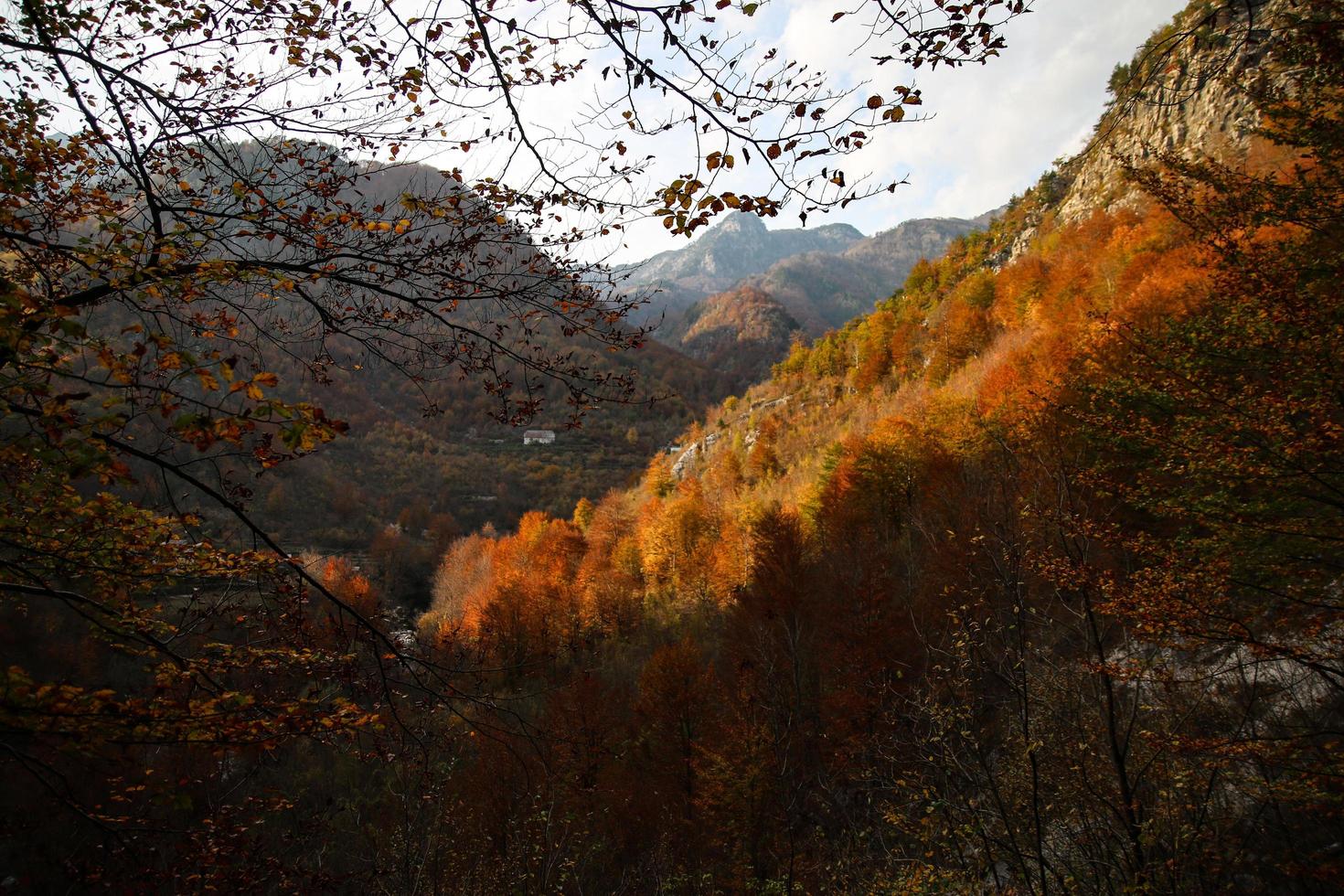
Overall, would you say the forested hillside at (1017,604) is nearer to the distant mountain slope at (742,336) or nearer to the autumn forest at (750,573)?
the autumn forest at (750,573)

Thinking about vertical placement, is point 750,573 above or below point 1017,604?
below

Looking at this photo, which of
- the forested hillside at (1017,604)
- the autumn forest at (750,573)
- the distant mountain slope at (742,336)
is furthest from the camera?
the distant mountain slope at (742,336)

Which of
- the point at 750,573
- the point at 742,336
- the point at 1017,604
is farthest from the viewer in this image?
the point at 742,336

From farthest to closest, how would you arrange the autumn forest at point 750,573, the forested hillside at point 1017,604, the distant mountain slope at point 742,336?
the distant mountain slope at point 742,336
the forested hillside at point 1017,604
the autumn forest at point 750,573

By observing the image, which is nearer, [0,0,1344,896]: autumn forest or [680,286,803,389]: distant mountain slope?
[0,0,1344,896]: autumn forest

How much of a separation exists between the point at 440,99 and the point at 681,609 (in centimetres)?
2899

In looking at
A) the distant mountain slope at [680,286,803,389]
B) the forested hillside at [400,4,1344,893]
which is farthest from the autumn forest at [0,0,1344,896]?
the distant mountain slope at [680,286,803,389]

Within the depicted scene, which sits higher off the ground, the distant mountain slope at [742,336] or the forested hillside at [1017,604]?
the distant mountain slope at [742,336]

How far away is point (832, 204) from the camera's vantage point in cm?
289

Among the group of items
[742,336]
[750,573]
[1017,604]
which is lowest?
[750,573]

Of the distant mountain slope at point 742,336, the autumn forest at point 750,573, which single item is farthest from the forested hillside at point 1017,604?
the distant mountain slope at point 742,336

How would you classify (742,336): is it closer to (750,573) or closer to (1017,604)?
(750,573)

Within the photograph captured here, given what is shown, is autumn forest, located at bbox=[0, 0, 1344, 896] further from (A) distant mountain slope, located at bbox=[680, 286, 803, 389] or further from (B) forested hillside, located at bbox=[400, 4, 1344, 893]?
(A) distant mountain slope, located at bbox=[680, 286, 803, 389]

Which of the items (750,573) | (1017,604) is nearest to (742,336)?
(750,573)
